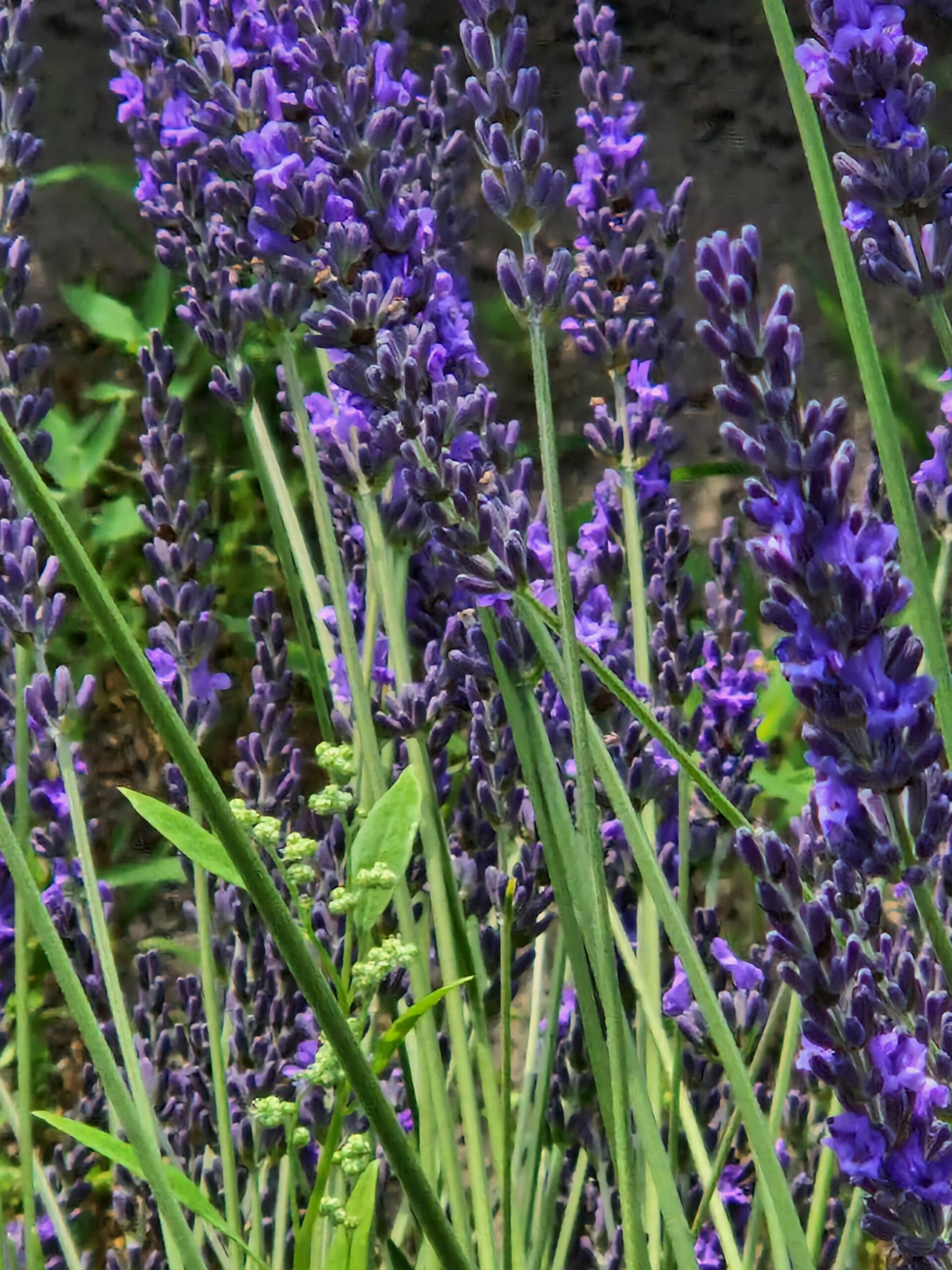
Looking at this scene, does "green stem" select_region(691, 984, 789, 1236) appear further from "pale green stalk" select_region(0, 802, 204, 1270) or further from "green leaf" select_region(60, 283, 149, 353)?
"green leaf" select_region(60, 283, 149, 353)

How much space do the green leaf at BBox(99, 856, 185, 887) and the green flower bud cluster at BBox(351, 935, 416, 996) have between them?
0.87 metres

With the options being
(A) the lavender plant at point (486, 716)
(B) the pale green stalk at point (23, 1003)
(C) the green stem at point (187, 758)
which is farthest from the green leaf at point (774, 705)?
(C) the green stem at point (187, 758)

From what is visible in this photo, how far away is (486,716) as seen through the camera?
0.70m

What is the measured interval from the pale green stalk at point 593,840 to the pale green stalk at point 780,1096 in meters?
0.15

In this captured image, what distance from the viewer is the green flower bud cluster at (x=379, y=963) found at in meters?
0.47

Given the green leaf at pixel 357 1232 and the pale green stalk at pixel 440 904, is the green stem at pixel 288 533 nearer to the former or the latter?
the pale green stalk at pixel 440 904

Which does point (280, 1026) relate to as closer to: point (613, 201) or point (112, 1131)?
point (112, 1131)

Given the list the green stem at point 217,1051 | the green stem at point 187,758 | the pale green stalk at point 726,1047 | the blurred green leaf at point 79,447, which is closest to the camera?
the green stem at point 187,758

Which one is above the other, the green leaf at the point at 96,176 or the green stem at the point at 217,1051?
the green leaf at the point at 96,176

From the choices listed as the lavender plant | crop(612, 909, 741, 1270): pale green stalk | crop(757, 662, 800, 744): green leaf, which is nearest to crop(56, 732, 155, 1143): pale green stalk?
the lavender plant

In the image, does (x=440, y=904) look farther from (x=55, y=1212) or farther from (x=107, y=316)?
(x=107, y=316)

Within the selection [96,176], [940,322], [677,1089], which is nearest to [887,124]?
[940,322]

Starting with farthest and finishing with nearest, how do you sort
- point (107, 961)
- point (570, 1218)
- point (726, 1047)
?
point (570, 1218) < point (107, 961) < point (726, 1047)

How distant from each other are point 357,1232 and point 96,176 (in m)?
1.43
